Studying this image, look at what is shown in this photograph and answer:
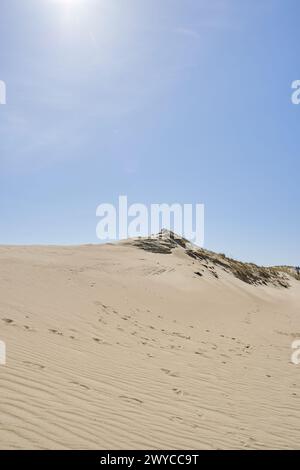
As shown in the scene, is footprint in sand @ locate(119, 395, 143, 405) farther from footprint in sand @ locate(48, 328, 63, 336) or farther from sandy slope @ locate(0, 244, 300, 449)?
footprint in sand @ locate(48, 328, 63, 336)

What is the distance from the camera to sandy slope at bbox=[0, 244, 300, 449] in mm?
4043

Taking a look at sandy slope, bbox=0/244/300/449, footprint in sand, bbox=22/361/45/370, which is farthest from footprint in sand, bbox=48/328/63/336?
Answer: footprint in sand, bbox=22/361/45/370

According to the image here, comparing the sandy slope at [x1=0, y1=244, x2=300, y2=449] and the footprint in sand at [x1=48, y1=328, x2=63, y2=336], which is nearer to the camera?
the sandy slope at [x1=0, y1=244, x2=300, y2=449]

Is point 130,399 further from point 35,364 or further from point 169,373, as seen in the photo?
point 169,373

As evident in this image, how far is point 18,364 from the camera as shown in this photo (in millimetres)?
5465

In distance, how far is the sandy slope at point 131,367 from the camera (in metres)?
4.04

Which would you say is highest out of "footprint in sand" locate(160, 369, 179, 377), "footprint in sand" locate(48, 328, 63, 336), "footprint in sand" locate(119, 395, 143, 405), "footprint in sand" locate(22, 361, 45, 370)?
"footprint in sand" locate(22, 361, 45, 370)

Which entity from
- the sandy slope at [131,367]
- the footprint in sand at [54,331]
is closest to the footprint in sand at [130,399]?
the sandy slope at [131,367]

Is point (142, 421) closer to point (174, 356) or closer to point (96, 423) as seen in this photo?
point (96, 423)

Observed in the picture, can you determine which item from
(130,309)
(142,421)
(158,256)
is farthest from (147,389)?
(158,256)

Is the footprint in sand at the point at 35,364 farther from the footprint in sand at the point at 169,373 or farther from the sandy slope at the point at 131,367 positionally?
the footprint in sand at the point at 169,373

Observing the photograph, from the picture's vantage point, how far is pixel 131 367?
657 centimetres
